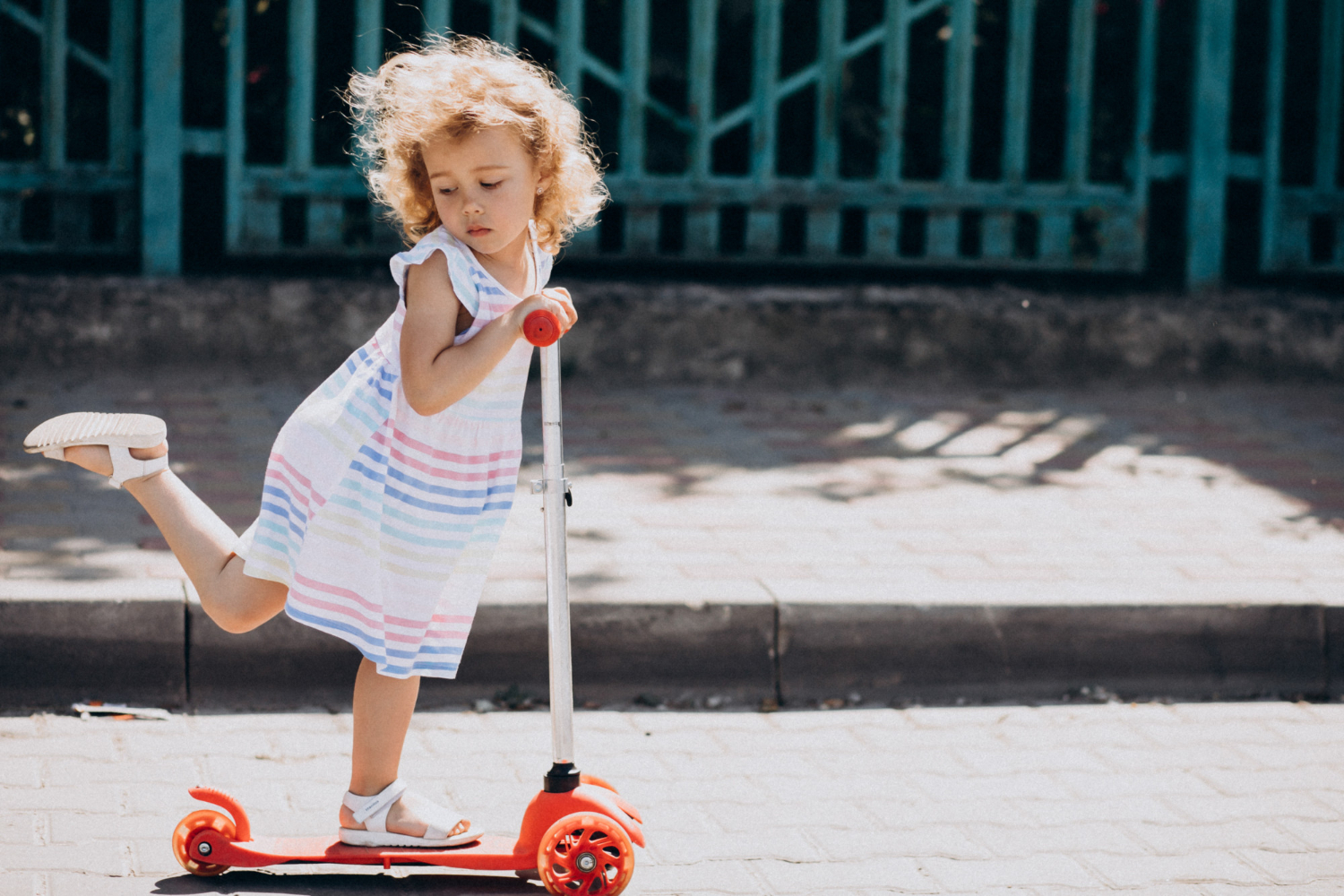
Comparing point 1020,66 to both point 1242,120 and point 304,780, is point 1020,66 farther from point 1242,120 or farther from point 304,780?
point 304,780

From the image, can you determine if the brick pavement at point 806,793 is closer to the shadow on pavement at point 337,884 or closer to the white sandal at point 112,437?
the shadow on pavement at point 337,884

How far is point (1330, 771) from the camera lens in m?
3.26

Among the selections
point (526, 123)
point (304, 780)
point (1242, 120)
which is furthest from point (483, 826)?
point (1242, 120)

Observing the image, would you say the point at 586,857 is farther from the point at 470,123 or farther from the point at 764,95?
the point at 764,95

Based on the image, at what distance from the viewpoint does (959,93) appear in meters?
6.82

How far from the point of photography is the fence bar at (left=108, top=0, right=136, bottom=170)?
21.1ft

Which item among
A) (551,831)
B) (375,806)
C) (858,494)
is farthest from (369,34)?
(551,831)

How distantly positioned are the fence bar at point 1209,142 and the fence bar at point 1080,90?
0.50m

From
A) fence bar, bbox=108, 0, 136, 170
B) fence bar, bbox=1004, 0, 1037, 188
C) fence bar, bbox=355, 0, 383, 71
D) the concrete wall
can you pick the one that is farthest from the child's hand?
fence bar, bbox=1004, 0, 1037, 188

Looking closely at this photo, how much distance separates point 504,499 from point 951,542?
2.08 metres

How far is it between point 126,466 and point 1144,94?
546 centimetres

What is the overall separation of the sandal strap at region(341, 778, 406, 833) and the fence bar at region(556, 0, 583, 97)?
442 cm

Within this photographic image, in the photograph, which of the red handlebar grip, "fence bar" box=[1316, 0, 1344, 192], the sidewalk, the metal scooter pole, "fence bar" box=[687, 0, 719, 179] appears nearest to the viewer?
the red handlebar grip

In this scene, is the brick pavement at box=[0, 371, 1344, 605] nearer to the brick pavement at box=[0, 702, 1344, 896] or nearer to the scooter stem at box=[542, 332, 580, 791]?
the brick pavement at box=[0, 702, 1344, 896]
